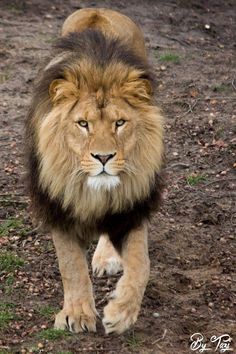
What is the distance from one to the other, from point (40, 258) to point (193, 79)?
382 cm

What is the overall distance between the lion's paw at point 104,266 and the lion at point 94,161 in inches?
24.9

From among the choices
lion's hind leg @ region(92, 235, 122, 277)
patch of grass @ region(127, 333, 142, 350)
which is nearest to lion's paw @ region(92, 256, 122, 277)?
lion's hind leg @ region(92, 235, 122, 277)

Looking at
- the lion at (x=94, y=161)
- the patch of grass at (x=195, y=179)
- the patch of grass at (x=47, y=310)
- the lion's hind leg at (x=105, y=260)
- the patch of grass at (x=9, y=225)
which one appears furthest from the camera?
the patch of grass at (x=195, y=179)

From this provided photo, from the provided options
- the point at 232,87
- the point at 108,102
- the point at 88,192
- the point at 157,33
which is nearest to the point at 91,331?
the point at 88,192

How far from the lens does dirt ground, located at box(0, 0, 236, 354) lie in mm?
4691

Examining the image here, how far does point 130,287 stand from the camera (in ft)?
14.5

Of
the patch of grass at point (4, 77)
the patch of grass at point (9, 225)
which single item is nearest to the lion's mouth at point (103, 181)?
the patch of grass at point (9, 225)

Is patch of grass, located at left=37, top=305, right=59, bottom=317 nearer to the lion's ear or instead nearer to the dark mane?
the lion's ear

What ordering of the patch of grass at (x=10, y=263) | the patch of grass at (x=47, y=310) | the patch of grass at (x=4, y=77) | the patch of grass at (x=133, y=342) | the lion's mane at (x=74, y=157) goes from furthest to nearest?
the patch of grass at (x=4, y=77)
the patch of grass at (x=10, y=263)
the patch of grass at (x=47, y=310)
the patch of grass at (x=133, y=342)
the lion's mane at (x=74, y=157)

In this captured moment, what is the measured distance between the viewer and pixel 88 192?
4359 mm

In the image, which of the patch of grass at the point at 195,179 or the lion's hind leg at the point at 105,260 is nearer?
the lion's hind leg at the point at 105,260

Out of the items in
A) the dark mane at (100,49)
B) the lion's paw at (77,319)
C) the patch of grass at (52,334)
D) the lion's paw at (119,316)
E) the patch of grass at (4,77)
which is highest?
the dark mane at (100,49)

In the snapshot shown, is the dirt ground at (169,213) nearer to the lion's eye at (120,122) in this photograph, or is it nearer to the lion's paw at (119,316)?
the lion's paw at (119,316)

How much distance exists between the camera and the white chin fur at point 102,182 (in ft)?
13.7
